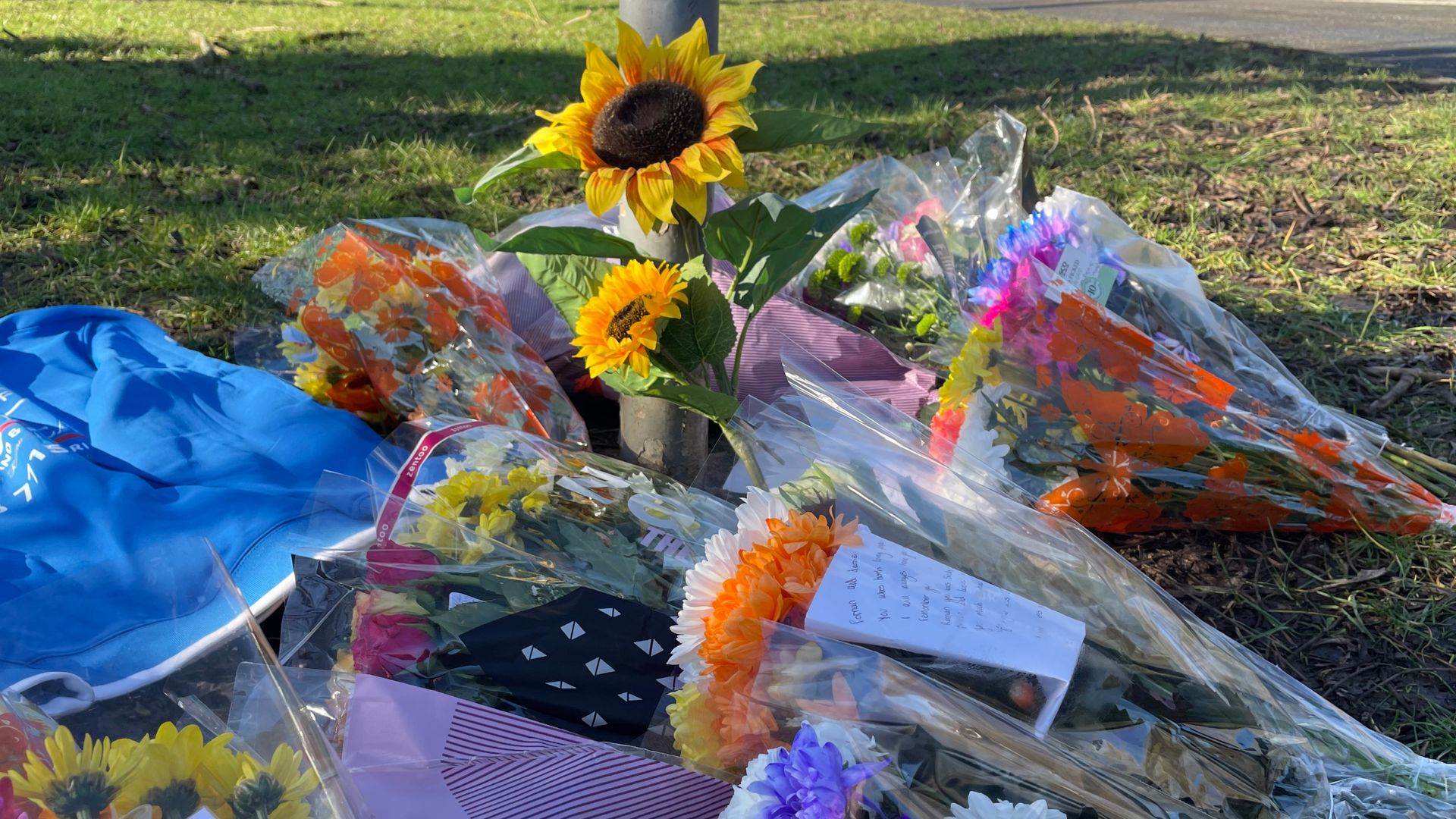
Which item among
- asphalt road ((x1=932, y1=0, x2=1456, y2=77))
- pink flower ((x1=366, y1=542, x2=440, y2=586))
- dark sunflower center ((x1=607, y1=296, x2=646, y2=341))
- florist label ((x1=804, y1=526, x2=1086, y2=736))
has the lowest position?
pink flower ((x1=366, y1=542, x2=440, y2=586))

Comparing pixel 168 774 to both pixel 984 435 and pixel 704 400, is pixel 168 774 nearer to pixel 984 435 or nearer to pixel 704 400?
pixel 704 400

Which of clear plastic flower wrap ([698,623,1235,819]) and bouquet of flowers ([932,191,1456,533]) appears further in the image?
bouquet of flowers ([932,191,1456,533])

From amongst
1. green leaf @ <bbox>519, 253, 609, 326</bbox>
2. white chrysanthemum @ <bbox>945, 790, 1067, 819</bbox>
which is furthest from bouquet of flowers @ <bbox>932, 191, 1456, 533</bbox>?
white chrysanthemum @ <bbox>945, 790, 1067, 819</bbox>

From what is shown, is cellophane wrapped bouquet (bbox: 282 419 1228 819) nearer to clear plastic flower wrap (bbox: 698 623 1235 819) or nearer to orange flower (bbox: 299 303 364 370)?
clear plastic flower wrap (bbox: 698 623 1235 819)

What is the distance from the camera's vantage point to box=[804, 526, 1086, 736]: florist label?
3.03ft

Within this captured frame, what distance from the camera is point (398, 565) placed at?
1118 mm

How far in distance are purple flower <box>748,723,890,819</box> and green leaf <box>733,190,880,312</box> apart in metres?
0.84

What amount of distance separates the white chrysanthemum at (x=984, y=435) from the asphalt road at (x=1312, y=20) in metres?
6.08

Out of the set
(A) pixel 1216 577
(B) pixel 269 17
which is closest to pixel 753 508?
(A) pixel 1216 577

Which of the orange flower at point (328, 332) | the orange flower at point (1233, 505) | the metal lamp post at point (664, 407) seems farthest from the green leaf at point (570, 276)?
the orange flower at point (1233, 505)

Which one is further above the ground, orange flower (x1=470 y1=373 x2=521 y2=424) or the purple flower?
the purple flower

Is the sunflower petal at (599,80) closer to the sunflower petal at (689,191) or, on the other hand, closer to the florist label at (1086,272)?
the sunflower petal at (689,191)

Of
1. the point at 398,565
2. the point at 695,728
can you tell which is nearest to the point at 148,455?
the point at 398,565

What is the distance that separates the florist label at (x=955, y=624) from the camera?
924 millimetres
